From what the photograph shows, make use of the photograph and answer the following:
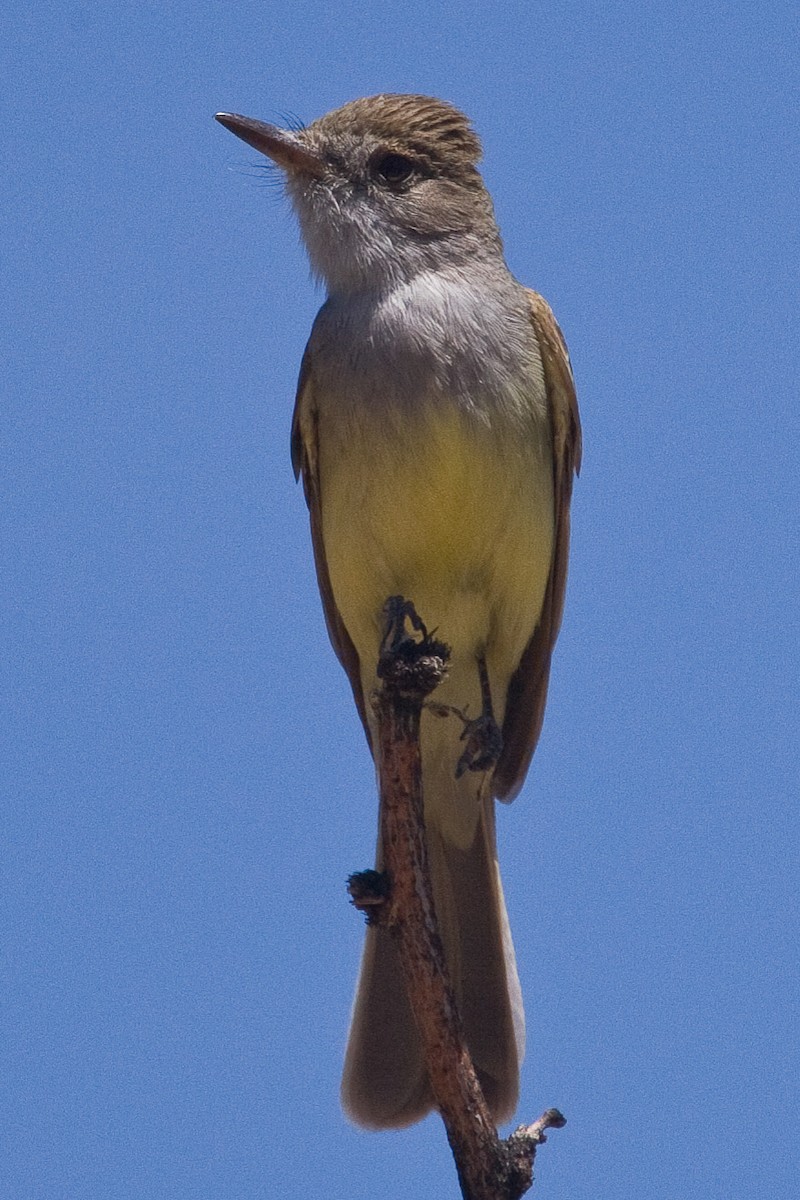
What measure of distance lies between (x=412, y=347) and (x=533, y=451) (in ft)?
2.07

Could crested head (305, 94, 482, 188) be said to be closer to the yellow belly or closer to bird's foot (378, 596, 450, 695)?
the yellow belly

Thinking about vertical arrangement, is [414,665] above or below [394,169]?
below

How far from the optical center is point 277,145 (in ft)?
23.5

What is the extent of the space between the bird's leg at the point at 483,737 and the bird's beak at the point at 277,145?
7.35ft

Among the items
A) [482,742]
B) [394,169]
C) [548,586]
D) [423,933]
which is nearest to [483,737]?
[482,742]

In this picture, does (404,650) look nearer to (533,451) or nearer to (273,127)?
(533,451)

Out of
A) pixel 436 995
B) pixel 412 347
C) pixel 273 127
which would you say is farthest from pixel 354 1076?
pixel 273 127

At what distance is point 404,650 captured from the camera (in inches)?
204

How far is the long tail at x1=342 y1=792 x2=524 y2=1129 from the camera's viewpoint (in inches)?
246

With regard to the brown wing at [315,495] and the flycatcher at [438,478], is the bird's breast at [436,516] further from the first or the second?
the brown wing at [315,495]

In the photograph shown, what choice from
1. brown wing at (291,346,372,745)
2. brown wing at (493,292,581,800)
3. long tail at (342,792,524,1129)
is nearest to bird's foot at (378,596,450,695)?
long tail at (342,792,524,1129)

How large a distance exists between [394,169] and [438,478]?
5.64ft

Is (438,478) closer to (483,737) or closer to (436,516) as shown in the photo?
(436,516)

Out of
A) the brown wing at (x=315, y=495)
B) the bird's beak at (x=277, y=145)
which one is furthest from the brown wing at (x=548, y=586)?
the bird's beak at (x=277, y=145)
